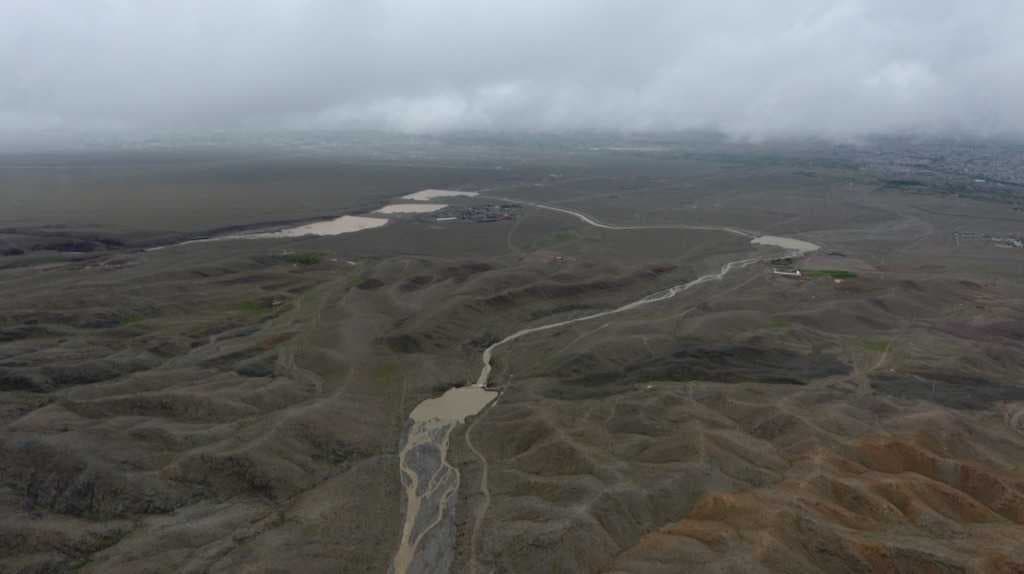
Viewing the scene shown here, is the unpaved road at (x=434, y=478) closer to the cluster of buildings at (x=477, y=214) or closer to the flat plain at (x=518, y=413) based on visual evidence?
the flat plain at (x=518, y=413)

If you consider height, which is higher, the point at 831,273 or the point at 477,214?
the point at 477,214

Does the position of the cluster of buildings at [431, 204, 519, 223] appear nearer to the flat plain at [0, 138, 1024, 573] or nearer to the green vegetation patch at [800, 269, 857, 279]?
the flat plain at [0, 138, 1024, 573]

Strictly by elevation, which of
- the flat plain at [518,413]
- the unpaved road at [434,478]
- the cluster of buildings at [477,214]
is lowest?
the unpaved road at [434,478]

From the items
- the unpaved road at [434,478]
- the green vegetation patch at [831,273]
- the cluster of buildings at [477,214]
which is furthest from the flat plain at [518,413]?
the cluster of buildings at [477,214]

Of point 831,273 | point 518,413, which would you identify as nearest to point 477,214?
point 831,273

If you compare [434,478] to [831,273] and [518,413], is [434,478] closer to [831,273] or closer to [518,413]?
[518,413]

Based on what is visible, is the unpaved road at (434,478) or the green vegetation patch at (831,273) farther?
the green vegetation patch at (831,273)

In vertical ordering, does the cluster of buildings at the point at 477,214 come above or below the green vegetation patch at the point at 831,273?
above

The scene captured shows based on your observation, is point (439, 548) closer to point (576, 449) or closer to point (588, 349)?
point (576, 449)

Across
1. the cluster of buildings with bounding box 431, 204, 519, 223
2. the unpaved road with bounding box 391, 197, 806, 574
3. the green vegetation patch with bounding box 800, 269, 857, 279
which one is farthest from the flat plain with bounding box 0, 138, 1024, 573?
the cluster of buildings with bounding box 431, 204, 519, 223
